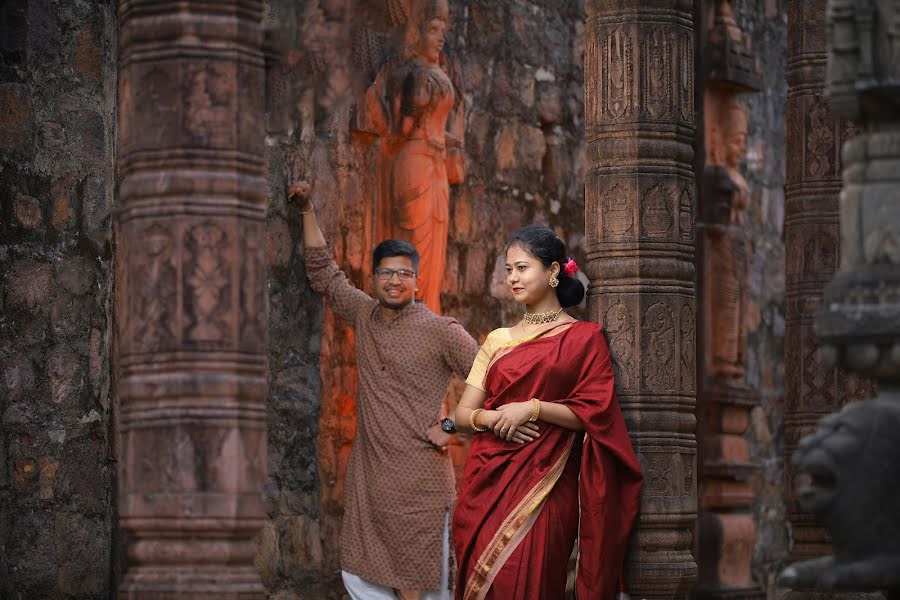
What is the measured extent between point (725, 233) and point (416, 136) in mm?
2645

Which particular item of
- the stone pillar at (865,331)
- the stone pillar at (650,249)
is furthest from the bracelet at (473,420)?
the stone pillar at (865,331)

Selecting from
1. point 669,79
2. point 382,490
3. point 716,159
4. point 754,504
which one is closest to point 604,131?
point 669,79

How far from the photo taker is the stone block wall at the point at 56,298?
8.51 meters

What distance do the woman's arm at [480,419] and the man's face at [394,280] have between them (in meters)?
1.25

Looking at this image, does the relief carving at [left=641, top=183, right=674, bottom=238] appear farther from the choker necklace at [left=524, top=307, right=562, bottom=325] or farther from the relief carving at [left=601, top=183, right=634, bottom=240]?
the choker necklace at [left=524, top=307, right=562, bottom=325]

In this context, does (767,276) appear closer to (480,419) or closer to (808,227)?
(808,227)

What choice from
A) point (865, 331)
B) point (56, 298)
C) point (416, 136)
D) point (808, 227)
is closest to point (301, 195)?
point (416, 136)

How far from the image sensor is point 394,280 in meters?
9.33

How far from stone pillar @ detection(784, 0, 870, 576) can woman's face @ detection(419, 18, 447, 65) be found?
2.00 m

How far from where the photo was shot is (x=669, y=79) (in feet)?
27.1

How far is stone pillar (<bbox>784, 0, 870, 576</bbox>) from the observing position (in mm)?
10570

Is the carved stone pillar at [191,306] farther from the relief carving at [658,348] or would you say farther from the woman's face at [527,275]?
the relief carving at [658,348]

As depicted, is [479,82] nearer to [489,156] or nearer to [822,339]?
[489,156]

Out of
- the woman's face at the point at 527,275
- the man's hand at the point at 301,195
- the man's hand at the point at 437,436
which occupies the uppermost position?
the man's hand at the point at 301,195
